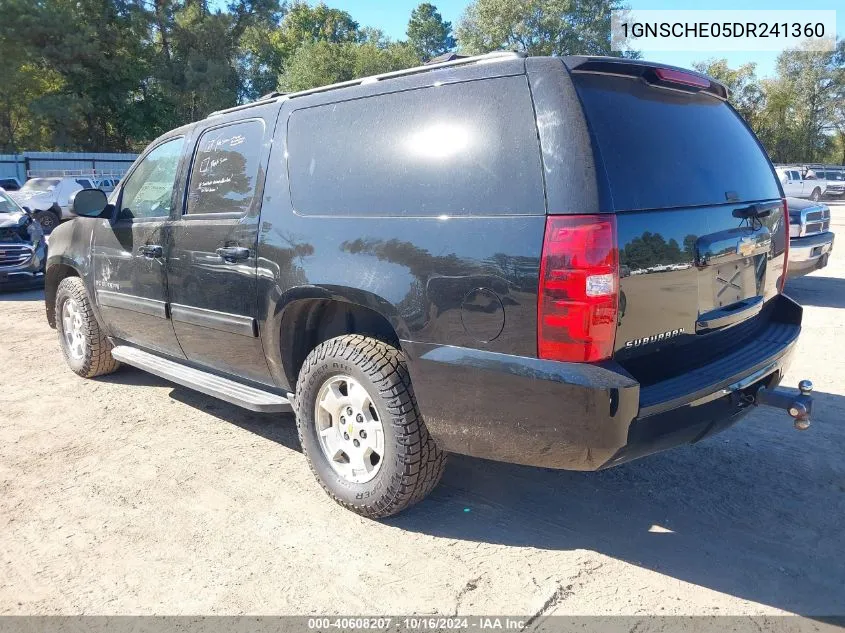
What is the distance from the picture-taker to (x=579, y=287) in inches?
94.0

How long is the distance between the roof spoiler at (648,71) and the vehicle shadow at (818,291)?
238 inches

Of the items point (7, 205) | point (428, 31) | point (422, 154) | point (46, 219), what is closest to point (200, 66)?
point (46, 219)

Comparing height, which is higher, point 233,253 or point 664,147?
point 664,147

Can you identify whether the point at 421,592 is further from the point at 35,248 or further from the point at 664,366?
the point at 35,248

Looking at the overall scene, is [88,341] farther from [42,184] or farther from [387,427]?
[42,184]

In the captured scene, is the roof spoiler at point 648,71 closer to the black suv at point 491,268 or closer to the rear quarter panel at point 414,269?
the black suv at point 491,268

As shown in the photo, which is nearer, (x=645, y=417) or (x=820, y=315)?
(x=645, y=417)

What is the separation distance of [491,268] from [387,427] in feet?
2.94

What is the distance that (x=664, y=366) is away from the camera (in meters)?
2.71

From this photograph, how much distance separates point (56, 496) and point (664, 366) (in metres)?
3.01

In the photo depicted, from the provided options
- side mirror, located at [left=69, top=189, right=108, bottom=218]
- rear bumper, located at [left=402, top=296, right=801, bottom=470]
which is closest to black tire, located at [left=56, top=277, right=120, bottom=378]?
side mirror, located at [left=69, top=189, right=108, bottom=218]

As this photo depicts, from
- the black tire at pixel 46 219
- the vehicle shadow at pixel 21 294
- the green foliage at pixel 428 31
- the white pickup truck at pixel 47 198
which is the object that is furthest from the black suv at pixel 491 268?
the green foliage at pixel 428 31

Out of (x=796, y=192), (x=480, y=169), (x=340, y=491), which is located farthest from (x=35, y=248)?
A: (x=796, y=192)

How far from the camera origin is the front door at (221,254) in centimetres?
363
